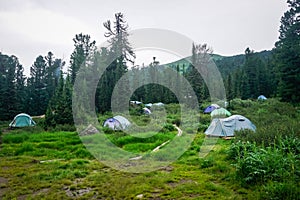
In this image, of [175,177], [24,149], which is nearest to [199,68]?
[24,149]

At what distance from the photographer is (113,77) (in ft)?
96.2

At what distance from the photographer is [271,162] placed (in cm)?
591

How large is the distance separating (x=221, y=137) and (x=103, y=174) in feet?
26.4

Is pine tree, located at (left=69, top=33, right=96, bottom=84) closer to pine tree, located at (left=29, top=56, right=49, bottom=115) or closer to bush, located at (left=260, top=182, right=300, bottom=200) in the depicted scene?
pine tree, located at (left=29, top=56, right=49, bottom=115)

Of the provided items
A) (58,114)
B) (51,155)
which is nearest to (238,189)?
(51,155)

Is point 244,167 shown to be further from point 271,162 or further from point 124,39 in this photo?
point 124,39

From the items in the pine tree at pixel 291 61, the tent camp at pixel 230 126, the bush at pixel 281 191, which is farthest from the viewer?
the pine tree at pixel 291 61

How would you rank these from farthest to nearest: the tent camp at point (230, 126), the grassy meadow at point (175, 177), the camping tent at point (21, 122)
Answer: the camping tent at point (21, 122) → the tent camp at point (230, 126) → the grassy meadow at point (175, 177)

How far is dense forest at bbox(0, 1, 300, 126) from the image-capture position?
24.6m

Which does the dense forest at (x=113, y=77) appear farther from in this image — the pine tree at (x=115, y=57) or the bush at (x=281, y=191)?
the bush at (x=281, y=191)

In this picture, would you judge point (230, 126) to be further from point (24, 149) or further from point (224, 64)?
point (224, 64)

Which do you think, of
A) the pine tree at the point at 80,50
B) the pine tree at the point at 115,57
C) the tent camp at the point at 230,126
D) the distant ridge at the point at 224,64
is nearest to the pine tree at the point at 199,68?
the distant ridge at the point at 224,64

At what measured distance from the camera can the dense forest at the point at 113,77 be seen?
2464cm

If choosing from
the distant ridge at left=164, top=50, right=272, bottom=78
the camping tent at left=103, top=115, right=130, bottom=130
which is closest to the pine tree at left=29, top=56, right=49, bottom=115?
the distant ridge at left=164, top=50, right=272, bottom=78
